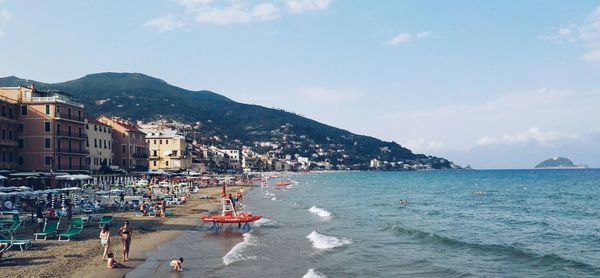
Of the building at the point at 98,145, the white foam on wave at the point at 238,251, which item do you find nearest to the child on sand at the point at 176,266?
the white foam on wave at the point at 238,251

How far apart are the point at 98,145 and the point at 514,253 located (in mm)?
62737

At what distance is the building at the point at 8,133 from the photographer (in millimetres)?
54188

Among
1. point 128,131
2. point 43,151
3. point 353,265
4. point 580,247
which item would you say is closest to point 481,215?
point 580,247

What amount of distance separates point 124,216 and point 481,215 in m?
29.0

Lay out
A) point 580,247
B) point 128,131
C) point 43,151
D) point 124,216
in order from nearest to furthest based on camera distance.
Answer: point 580,247 < point 124,216 < point 43,151 < point 128,131

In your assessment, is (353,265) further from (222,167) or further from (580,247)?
(222,167)

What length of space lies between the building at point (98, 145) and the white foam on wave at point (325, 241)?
47075 millimetres

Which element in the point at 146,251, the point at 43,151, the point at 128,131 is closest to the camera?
the point at 146,251

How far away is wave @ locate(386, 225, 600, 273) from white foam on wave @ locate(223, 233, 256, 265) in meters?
9.89

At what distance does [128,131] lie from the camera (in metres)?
86.7

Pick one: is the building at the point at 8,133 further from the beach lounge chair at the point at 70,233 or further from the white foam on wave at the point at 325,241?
the white foam on wave at the point at 325,241

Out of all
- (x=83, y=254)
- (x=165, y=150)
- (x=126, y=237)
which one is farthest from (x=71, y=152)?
(x=165, y=150)

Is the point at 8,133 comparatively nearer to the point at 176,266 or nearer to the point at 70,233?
the point at 70,233

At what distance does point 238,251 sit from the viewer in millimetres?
24734
